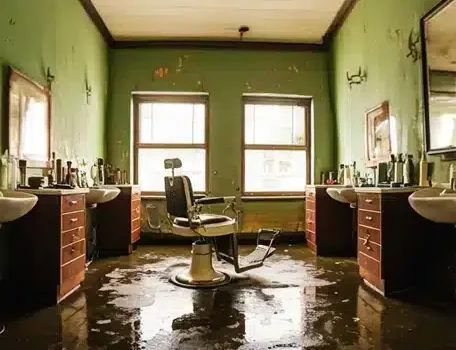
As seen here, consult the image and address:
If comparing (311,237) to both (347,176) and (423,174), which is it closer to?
(347,176)

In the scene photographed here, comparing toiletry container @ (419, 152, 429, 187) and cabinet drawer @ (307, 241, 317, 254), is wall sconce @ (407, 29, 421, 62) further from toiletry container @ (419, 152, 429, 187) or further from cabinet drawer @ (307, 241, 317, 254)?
cabinet drawer @ (307, 241, 317, 254)

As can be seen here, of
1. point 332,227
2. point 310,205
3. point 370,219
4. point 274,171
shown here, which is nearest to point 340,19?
point 274,171

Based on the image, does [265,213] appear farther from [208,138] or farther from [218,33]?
[218,33]

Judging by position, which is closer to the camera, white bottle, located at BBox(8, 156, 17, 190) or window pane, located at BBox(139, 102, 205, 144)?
white bottle, located at BBox(8, 156, 17, 190)

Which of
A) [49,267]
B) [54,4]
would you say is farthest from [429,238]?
[54,4]

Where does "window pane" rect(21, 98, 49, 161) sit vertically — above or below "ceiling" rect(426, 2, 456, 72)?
below

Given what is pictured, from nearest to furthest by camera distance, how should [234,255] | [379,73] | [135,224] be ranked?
[234,255] → [379,73] → [135,224]

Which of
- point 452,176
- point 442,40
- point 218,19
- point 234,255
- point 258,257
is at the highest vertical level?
point 218,19

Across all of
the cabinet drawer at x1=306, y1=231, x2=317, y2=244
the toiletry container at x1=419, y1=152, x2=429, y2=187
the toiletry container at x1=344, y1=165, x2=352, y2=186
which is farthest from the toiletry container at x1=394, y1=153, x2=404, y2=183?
the cabinet drawer at x1=306, y1=231, x2=317, y2=244

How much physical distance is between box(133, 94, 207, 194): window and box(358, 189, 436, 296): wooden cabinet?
3.24 m

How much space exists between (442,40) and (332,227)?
248 centimetres

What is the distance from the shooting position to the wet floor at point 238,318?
7.38 feet

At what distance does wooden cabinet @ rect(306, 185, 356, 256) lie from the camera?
4.94 m

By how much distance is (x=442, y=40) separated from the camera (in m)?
3.15
